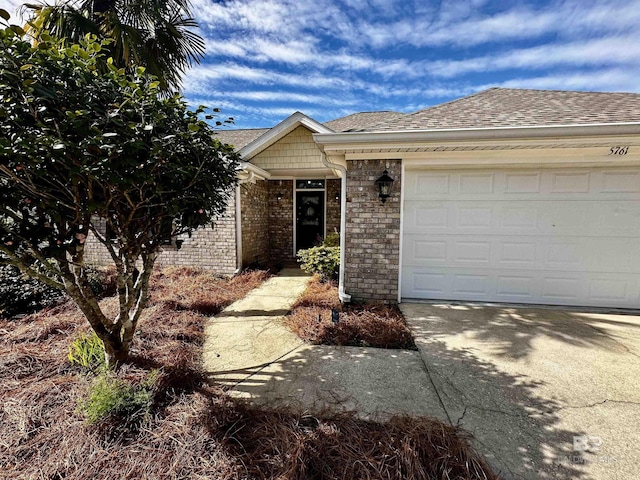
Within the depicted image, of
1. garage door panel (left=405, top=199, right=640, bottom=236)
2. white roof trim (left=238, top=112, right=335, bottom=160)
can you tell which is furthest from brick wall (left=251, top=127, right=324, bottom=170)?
garage door panel (left=405, top=199, right=640, bottom=236)

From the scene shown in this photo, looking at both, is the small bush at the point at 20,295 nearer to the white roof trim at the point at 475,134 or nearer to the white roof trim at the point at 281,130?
the white roof trim at the point at 281,130

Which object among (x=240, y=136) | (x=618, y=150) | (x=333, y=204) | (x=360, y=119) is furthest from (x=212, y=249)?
(x=618, y=150)

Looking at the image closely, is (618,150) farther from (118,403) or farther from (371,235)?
(118,403)

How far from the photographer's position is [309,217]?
9109mm

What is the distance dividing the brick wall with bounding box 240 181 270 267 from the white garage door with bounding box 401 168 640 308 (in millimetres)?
4359

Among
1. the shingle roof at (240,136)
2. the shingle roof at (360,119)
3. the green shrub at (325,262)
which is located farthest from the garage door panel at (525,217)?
the shingle roof at (240,136)

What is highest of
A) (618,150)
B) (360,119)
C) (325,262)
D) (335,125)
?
(360,119)

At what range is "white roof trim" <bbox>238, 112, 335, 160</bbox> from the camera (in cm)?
732

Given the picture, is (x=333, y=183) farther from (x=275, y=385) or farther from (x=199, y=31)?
(x=275, y=385)

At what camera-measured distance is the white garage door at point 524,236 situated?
4625 millimetres

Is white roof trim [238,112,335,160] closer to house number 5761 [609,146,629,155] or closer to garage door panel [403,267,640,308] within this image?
garage door panel [403,267,640,308]

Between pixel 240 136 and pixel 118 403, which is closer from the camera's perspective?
pixel 118 403

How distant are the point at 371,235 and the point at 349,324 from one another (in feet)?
5.26

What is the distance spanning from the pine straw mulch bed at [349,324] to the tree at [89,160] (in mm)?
2199
